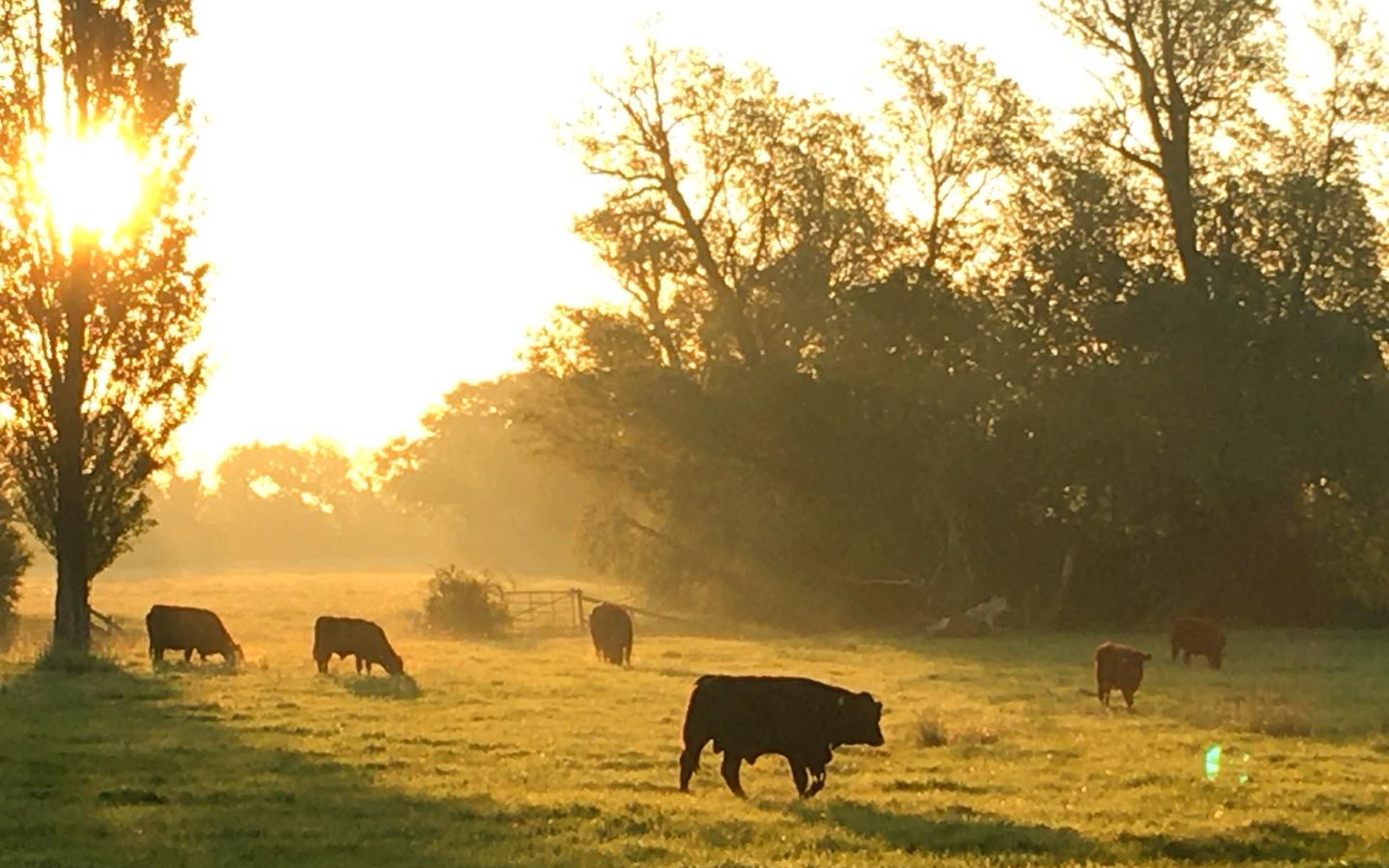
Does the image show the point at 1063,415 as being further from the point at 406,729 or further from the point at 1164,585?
the point at 406,729

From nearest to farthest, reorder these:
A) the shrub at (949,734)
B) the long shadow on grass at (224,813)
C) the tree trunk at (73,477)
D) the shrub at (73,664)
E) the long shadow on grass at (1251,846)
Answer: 1. the long shadow on grass at (224,813)
2. the long shadow on grass at (1251,846)
3. the shrub at (949,734)
4. the shrub at (73,664)
5. the tree trunk at (73,477)

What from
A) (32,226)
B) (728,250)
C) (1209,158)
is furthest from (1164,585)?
(32,226)

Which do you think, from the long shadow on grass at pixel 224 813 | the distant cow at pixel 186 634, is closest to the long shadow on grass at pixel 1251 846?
the long shadow on grass at pixel 224 813

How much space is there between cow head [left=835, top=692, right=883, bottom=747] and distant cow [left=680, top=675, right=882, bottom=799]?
0.39 metres

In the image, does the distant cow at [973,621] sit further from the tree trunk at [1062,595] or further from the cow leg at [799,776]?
the cow leg at [799,776]

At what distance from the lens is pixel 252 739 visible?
65.6 ft

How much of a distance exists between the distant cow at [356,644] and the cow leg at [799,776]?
1622cm

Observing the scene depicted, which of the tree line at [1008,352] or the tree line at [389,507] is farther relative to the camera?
the tree line at [389,507]

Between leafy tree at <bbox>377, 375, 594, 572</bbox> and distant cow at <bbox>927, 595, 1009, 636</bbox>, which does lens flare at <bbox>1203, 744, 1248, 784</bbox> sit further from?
leafy tree at <bbox>377, 375, 594, 572</bbox>

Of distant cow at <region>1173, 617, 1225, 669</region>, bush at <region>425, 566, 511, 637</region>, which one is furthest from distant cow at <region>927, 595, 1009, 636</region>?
bush at <region>425, 566, 511, 637</region>

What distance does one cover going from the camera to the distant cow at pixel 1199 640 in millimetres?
34844

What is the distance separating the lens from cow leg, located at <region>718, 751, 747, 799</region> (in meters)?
16.6

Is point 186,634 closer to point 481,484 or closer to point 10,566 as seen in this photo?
point 10,566

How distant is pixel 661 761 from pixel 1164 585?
32.6 m
